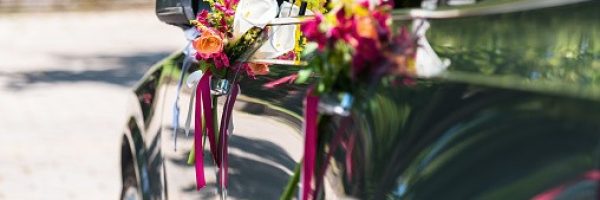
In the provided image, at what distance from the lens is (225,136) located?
3.74m

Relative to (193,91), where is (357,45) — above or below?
above

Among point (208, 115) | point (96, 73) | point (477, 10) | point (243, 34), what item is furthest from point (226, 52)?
point (96, 73)

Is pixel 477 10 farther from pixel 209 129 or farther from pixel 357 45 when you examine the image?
pixel 209 129

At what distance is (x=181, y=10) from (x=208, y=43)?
1.62 ft

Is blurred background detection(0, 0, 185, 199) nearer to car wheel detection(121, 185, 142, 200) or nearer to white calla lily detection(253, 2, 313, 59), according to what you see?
car wheel detection(121, 185, 142, 200)

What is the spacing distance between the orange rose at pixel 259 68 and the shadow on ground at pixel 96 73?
1020cm

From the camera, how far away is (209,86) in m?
3.96

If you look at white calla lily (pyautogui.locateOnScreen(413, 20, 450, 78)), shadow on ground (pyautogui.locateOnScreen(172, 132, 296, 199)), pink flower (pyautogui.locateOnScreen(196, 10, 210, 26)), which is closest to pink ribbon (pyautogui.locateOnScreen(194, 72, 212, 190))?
shadow on ground (pyautogui.locateOnScreen(172, 132, 296, 199))

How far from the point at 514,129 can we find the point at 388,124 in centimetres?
47

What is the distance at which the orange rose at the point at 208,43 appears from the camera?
396 cm

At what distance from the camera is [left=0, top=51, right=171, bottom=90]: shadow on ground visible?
46.9 feet

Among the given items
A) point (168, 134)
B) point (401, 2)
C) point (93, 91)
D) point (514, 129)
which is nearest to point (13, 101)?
point (93, 91)

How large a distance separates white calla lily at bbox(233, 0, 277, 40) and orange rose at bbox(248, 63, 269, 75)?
14cm

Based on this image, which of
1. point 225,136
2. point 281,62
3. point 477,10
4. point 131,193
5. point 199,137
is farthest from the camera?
point 131,193
